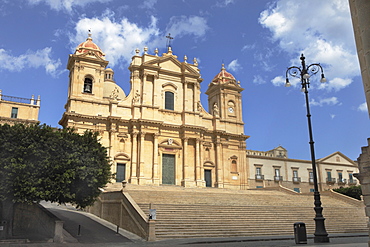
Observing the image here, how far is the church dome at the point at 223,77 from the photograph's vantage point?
42.6 metres

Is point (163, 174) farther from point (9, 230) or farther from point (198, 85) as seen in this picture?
point (9, 230)

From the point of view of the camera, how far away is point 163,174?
35.2 m

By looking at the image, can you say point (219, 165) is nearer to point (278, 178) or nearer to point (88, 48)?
point (278, 178)

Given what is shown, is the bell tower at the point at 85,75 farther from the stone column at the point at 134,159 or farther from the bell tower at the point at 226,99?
the bell tower at the point at 226,99

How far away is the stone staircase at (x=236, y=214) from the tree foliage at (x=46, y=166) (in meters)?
3.86

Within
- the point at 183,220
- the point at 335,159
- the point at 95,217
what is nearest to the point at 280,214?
the point at 183,220

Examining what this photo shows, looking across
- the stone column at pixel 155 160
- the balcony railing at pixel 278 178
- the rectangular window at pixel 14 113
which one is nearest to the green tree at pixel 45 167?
the stone column at pixel 155 160

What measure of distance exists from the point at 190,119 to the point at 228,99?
21.5 ft

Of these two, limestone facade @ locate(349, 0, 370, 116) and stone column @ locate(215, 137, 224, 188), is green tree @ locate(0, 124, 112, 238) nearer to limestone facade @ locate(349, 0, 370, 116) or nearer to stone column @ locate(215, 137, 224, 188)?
limestone facade @ locate(349, 0, 370, 116)

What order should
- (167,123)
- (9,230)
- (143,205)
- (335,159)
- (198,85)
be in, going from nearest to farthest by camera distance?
(9,230), (143,205), (167,123), (198,85), (335,159)

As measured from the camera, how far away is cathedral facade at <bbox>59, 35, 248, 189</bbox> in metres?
33.8

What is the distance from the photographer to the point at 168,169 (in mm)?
35594

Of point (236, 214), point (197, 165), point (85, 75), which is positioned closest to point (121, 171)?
point (197, 165)

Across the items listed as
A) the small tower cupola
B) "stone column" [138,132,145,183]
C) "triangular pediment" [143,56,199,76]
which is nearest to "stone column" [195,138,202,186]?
"stone column" [138,132,145,183]
